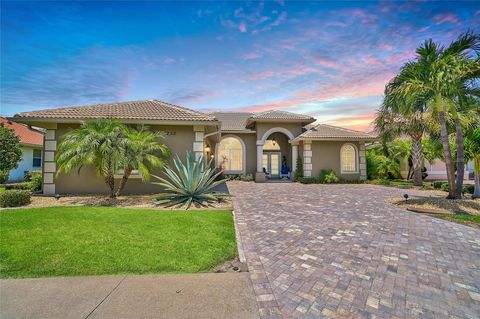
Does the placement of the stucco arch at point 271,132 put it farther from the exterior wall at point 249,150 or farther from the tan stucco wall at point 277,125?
the exterior wall at point 249,150

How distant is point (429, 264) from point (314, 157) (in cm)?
1430

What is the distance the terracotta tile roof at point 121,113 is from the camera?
10.3 metres

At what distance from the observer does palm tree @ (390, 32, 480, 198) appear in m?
8.82

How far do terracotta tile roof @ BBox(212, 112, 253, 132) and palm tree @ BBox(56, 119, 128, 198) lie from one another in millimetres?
11897

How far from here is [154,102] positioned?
46.6ft

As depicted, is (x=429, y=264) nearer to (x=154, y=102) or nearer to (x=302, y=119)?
(x=154, y=102)

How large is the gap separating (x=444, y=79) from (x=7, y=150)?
25.3m

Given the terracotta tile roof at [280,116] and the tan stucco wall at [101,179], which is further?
the terracotta tile roof at [280,116]

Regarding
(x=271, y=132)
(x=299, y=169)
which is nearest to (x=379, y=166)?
(x=299, y=169)

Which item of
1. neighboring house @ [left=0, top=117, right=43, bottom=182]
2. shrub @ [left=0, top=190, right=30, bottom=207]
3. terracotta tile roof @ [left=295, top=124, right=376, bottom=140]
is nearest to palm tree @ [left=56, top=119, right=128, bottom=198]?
shrub @ [left=0, top=190, right=30, bottom=207]

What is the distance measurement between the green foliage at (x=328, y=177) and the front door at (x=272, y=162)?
565 centimetres

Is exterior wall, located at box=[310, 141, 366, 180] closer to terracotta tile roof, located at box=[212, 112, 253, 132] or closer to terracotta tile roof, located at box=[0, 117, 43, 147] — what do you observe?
terracotta tile roof, located at box=[212, 112, 253, 132]

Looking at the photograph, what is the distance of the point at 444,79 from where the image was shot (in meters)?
8.84

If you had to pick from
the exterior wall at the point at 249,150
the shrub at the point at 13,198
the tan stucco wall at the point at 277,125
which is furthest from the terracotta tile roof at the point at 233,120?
the shrub at the point at 13,198
